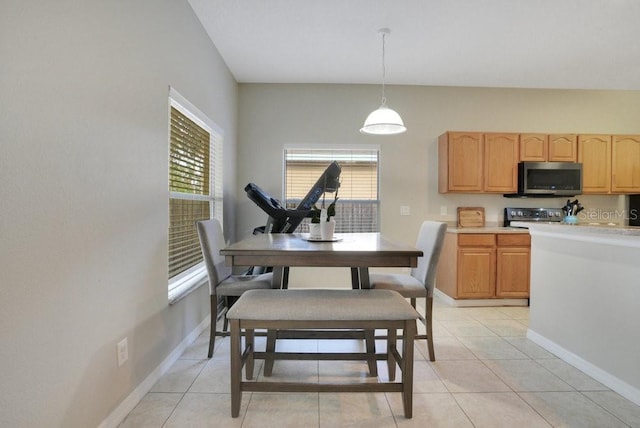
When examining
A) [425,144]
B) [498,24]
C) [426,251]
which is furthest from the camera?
[425,144]

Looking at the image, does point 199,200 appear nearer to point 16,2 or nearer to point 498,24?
point 16,2

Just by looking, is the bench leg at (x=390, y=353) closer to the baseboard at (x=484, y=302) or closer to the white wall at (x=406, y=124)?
the baseboard at (x=484, y=302)

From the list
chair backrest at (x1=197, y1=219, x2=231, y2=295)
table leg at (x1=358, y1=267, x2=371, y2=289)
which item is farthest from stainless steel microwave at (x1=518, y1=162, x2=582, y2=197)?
chair backrest at (x1=197, y1=219, x2=231, y2=295)

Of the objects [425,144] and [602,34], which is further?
[425,144]

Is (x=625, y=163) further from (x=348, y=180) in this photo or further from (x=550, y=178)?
(x=348, y=180)

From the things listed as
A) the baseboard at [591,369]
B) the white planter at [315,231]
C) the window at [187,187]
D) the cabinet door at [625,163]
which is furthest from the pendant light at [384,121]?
the cabinet door at [625,163]

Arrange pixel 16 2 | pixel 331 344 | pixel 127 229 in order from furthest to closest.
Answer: pixel 331 344 → pixel 127 229 → pixel 16 2

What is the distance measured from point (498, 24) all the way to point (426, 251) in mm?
2075

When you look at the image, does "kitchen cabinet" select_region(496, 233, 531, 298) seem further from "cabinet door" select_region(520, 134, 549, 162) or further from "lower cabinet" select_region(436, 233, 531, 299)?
"cabinet door" select_region(520, 134, 549, 162)

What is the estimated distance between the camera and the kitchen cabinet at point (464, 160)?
12.4 feet

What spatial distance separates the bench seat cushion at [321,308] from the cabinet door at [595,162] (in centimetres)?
362

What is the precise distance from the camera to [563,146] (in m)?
3.84

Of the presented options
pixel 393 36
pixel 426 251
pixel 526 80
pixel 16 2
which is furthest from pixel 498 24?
pixel 16 2

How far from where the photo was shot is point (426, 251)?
2.34 m
